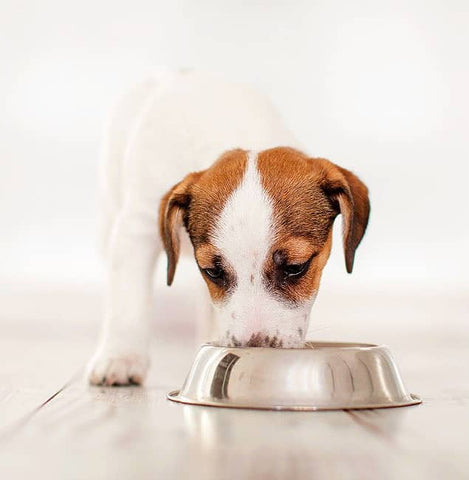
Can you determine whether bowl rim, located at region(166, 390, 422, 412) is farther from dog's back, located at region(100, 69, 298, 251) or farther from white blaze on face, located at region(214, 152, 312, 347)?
dog's back, located at region(100, 69, 298, 251)

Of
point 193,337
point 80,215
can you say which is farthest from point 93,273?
point 193,337

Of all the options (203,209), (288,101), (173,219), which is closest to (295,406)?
(203,209)

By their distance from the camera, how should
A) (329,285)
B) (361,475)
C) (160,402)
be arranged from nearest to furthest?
1. (361,475)
2. (160,402)
3. (329,285)

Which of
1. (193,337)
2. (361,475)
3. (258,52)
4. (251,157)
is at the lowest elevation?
(193,337)

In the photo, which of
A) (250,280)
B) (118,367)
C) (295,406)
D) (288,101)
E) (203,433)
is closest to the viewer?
(203,433)

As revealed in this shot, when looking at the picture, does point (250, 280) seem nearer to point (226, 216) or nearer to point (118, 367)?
point (226, 216)

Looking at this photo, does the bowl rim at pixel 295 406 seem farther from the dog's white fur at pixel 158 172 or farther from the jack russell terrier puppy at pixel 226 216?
the dog's white fur at pixel 158 172

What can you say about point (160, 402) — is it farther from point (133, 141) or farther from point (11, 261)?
point (11, 261)

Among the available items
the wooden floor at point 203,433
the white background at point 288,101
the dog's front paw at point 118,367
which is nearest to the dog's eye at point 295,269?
the wooden floor at point 203,433

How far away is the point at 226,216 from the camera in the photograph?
118 inches

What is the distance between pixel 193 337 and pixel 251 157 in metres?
3.06

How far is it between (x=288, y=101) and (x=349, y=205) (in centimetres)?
448

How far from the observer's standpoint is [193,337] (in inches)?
242

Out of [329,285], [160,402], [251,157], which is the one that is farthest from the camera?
[329,285]
